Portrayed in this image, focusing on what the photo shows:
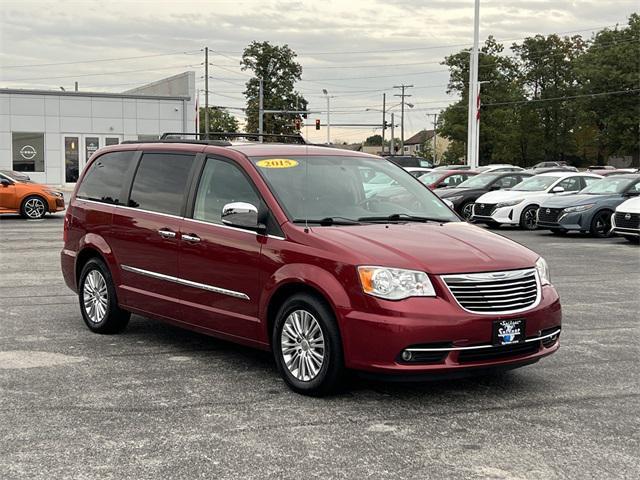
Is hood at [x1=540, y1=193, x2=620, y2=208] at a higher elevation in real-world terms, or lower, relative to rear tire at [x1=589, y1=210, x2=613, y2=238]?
higher

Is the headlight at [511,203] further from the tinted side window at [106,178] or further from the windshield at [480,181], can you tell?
the tinted side window at [106,178]

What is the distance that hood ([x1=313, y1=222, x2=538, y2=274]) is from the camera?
5289 millimetres

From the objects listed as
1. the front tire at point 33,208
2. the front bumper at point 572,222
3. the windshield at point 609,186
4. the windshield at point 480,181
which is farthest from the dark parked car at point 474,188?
the front tire at point 33,208

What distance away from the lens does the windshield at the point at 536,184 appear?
22.1 m

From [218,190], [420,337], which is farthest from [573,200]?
[420,337]

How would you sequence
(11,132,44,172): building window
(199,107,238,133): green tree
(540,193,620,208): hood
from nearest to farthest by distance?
(540,193,620,208): hood → (11,132,44,172): building window → (199,107,238,133): green tree

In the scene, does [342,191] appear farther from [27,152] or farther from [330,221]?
[27,152]

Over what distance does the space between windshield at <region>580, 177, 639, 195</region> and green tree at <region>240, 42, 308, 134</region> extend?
6944 centimetres

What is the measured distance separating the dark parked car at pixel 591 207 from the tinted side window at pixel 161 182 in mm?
13687

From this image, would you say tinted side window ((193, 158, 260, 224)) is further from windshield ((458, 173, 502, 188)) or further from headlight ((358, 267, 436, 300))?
windshield ((458, 173, 502, 188))

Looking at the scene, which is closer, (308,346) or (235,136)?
(308,346)

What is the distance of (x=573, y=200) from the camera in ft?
64.3

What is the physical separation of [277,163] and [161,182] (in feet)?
4.12

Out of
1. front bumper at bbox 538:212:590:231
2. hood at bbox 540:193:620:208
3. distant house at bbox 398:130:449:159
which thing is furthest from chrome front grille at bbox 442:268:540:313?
distant house at bbox 398:130:449:159
